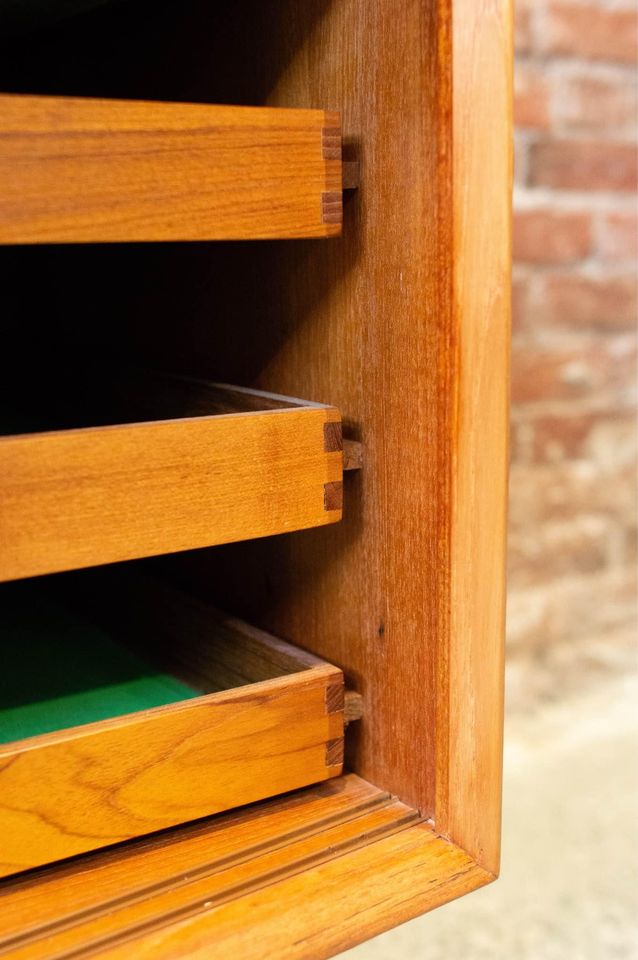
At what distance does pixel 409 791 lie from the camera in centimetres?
57

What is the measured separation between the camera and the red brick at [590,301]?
1.37m

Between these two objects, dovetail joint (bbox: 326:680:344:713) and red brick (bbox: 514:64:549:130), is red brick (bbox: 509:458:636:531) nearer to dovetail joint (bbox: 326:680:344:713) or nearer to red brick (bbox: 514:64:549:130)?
red brick (bbox: 514:64:549:130)

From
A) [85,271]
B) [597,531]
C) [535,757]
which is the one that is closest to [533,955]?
[535,757]

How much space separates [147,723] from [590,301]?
3.41 ft

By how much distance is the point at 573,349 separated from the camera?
4.59 ft

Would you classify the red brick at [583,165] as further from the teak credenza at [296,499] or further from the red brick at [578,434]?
the teak credenza at [296,499]

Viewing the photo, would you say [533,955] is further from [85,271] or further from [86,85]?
[86,85]

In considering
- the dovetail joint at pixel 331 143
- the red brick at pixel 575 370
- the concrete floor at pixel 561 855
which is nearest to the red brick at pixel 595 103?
the red brick at pixel 575 370

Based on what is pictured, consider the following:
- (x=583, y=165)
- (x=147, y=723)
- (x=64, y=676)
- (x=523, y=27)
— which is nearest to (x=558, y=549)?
(x=583, y=165)

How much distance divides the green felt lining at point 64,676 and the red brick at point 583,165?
844 mm

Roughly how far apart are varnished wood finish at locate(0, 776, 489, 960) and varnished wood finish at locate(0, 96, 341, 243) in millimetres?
291

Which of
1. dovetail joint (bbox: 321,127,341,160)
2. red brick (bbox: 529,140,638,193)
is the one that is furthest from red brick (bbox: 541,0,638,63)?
dovetail joint (bbox: 321,127,341,160)

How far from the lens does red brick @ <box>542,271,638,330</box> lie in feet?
4.49

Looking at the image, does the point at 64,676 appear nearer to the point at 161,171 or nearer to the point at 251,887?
the point at 251,887
